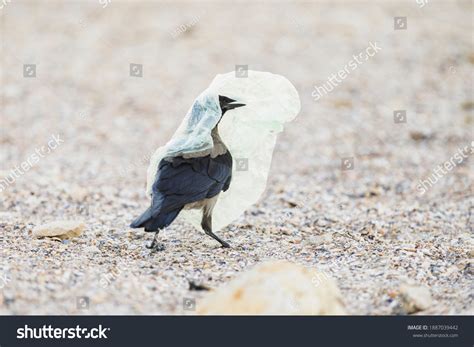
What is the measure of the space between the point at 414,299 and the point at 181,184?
201 cm

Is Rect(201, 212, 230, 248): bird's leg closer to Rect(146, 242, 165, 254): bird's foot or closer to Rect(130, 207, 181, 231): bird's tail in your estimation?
Rect(146, 242, 165, 254): bird's foot

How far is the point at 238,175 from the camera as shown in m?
6.26

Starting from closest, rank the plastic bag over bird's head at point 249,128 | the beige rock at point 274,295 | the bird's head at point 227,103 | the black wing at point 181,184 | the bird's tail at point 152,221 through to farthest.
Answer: the beige rock at point 274,295 < the bird's tail at point 152,221 < the black wing at point 181,184 < the bird's head at point 227,103 < the plastic bag over bird's head at point 249,128

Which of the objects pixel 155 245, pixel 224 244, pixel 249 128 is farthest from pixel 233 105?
pixel 155 245

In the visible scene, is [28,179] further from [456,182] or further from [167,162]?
[456,182]

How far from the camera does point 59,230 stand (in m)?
6.27

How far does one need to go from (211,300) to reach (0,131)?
786 cm

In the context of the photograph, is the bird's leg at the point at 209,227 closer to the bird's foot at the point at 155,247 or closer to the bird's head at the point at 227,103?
the bird's foot at the point at 155,247

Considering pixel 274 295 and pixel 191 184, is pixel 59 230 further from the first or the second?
pixel 274 295

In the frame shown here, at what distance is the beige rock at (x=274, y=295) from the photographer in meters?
4.31

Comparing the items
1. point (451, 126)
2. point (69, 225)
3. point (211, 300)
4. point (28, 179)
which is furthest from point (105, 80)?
point (211, 300)

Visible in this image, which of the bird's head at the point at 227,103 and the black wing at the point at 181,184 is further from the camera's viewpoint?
the bird's head at the point at 227,103

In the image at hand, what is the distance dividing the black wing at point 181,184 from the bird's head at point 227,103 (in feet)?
1.35

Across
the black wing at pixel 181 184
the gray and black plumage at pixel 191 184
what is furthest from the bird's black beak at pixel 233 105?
the black wing at pixel 181 184
